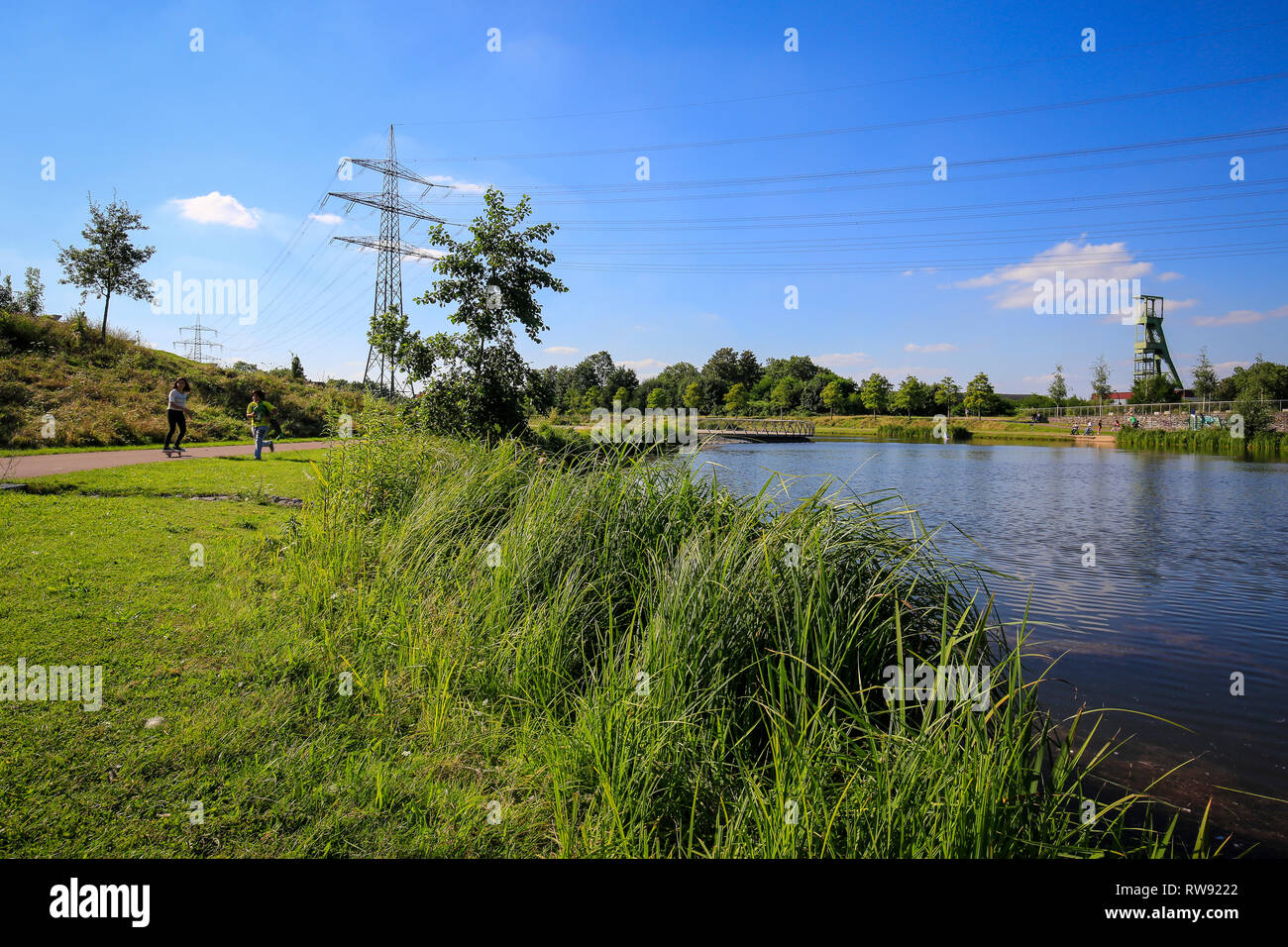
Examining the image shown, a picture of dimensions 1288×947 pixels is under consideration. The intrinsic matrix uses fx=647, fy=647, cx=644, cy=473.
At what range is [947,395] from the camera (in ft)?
317

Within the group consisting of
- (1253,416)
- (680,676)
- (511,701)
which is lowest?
(511,701)

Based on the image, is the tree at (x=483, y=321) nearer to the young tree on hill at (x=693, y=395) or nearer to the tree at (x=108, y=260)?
the tree at (x=108, y=260)

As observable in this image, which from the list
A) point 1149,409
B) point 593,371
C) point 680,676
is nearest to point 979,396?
point 1149,409

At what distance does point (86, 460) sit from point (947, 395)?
331 feet

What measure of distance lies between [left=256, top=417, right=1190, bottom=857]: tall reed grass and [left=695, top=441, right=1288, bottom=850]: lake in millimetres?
1000

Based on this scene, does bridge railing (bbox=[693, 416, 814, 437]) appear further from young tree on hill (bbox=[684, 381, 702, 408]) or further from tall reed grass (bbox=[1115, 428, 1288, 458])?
tall reed grass (bbox=[1115, 428, 1288, 458])

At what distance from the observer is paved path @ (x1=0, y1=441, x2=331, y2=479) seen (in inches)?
478

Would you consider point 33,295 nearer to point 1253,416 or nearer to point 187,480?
point 187,480

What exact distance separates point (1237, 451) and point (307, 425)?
201 ft

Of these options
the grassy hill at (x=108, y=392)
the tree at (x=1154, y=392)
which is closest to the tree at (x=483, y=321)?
the grassy hill at (x=108, y=392)

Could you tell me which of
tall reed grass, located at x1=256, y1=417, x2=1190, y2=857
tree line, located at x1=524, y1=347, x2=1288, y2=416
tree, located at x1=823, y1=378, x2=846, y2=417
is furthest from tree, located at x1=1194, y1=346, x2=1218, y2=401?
tall reed grass, located at x1=256, y1=417, x2=1190, y2=857

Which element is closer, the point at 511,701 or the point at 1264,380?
the point at 511,701
